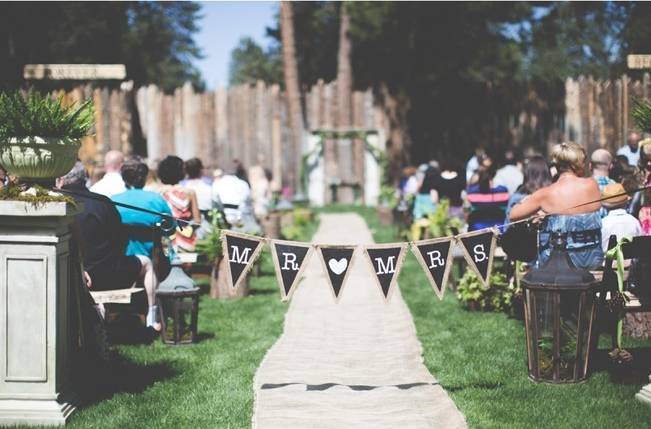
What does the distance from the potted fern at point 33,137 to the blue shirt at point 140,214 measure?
3060mm

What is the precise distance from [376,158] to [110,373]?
2139 cm

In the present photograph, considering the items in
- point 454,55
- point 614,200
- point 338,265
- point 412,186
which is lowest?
point 338,265

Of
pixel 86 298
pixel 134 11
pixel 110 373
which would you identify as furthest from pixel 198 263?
pixel 134 11

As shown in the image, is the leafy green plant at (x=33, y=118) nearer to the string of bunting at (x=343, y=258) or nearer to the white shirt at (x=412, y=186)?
the string of bunting at (x=343, y=258)

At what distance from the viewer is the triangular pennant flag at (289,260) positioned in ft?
24.3

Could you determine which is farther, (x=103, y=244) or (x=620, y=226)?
(x=620, y=226)

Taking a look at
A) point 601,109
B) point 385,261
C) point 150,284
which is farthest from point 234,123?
point 385,261

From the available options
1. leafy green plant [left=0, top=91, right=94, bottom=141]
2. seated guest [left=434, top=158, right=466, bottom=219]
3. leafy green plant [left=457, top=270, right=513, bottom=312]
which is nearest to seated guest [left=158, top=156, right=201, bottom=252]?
leafy green plant [left=457, top=270, right=513, bottom=312]

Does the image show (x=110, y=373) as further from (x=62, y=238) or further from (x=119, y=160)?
(x=119, y=160)

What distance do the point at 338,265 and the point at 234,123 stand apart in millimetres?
20407

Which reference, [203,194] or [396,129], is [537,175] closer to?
[203,194]

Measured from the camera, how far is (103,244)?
8.80m

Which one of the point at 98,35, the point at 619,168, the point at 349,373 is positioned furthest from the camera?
the point at 98,35

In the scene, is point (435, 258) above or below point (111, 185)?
below
